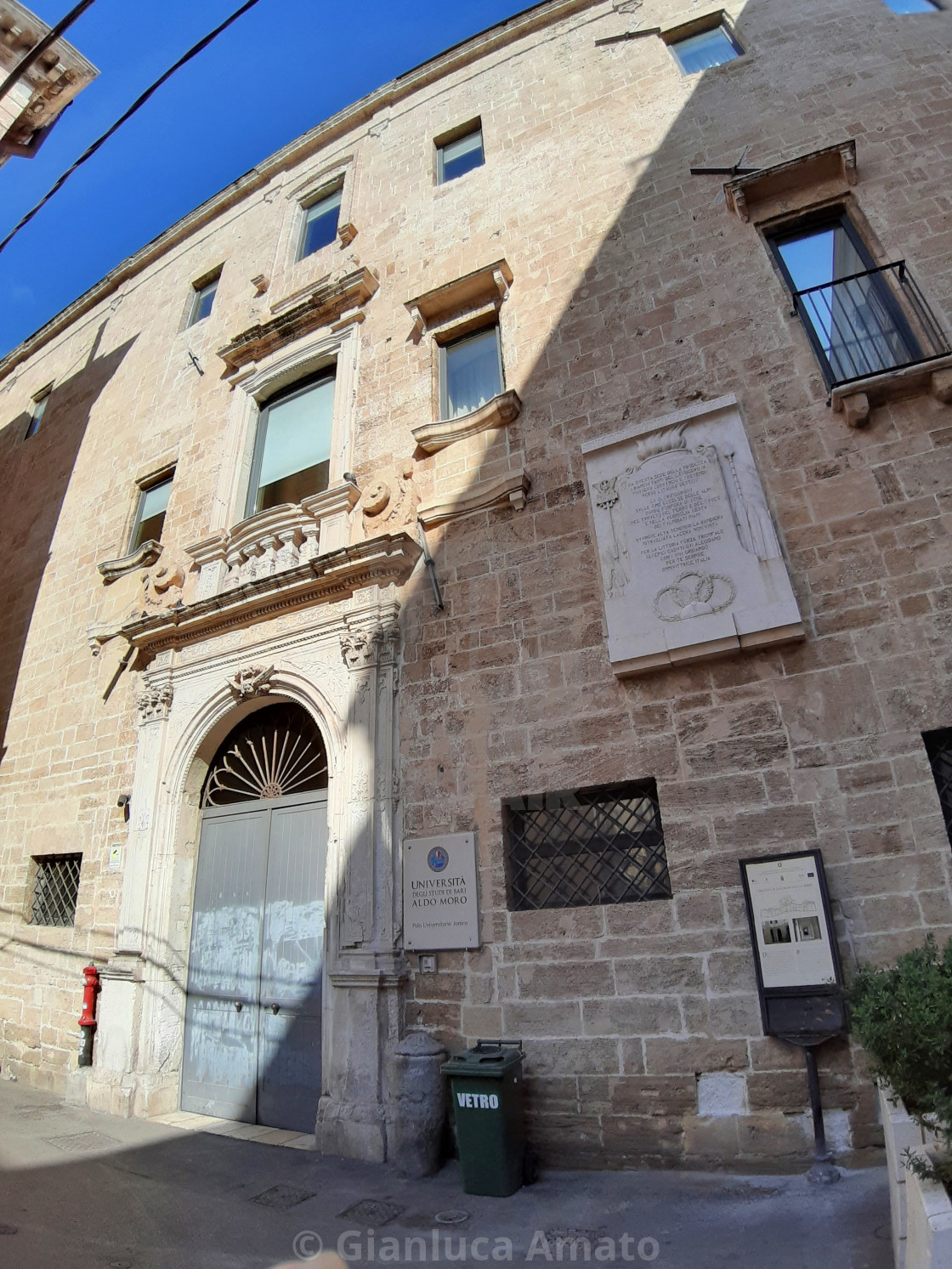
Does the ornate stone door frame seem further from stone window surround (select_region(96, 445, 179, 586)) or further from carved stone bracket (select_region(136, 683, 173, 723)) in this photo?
stone window surround (select_region(96, 445, 179, 586))

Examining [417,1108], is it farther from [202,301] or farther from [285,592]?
[202,301]

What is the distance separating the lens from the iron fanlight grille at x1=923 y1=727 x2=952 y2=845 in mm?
4289

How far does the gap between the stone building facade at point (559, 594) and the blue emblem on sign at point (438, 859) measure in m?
0.18

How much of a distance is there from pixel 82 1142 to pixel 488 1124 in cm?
335

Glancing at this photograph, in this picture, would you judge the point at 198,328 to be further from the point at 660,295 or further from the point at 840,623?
the point at 840,623

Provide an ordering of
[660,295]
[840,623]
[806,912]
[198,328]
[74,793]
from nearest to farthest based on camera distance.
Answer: [806,912], [840,623], [660,295], [74,793], [198,328]

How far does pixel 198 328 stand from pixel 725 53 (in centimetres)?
779

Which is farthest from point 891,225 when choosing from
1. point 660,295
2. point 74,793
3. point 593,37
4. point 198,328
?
point 74,793

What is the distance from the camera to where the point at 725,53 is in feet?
27.0

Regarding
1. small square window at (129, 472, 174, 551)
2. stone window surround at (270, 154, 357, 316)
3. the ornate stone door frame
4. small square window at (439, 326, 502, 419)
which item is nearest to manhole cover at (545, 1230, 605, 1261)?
the ornate stone door frame

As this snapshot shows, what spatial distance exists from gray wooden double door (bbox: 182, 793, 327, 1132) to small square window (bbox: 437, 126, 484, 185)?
8.09 m

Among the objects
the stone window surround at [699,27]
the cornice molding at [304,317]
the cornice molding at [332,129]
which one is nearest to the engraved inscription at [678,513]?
the cornice molding at [304,317]

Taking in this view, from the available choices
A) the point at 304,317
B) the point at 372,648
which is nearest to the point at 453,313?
the point at 304,317

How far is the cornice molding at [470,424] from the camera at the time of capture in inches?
256
